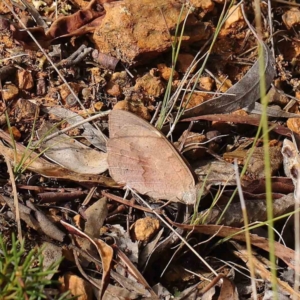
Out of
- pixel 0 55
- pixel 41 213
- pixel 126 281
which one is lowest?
pixel 126 281

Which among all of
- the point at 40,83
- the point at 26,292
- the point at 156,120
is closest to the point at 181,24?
the point at 156,120

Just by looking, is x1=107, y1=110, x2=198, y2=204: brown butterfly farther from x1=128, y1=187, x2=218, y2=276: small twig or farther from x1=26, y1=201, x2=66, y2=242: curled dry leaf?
x1=26, y1=201, x2=66, y2=242: curled dry leaf

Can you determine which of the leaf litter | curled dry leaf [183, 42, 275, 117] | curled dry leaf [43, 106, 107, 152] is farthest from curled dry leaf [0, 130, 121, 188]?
curled dry leaf [183, 42, 275, 117]

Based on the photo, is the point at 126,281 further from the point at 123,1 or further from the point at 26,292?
the point at 123,1

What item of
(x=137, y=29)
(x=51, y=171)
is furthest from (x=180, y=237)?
(x=137, y=29)

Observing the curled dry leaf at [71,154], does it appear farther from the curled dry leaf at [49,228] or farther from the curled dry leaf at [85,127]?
the curled dry leaf at [49,228]

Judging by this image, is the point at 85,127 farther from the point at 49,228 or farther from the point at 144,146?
the point at 49,228

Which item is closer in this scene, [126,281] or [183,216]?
[126,281]

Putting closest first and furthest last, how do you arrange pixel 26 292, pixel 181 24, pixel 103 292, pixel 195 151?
pixel 26 292 → pixel 103 292 → pixel 195 151 → pixel 181 24
